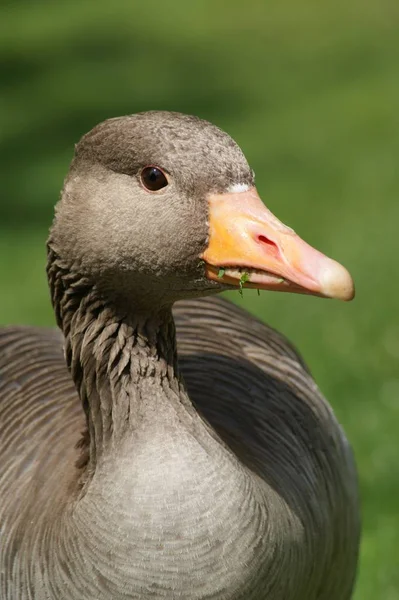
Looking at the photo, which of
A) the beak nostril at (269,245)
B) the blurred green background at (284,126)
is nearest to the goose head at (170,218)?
the beak nostril at (269,245)

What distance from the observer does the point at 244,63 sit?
39.1ft

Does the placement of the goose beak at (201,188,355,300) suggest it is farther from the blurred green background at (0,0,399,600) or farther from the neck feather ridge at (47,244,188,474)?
the blurred green background at (0,0,399,600)

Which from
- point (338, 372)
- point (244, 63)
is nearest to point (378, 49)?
point (244, 63)

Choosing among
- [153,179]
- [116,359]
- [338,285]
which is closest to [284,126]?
[116,359]

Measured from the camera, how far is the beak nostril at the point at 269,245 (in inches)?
106

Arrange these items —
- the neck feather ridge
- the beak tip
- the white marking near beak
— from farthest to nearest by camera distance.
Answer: the neck feather ridge
the white marking near beak
the beak tip

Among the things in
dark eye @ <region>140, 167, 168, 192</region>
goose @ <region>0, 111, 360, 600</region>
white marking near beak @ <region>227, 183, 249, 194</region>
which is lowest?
goose @ <region>0, 111, 360, 600</region>

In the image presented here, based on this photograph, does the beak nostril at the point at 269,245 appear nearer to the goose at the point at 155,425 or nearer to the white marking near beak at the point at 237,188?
the goose at the point at 155,425

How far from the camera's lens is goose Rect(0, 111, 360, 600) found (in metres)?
2.80

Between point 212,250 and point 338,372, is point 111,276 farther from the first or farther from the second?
point 338,372

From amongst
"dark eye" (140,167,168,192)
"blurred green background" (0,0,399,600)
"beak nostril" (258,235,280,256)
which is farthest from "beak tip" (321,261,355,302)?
"blurred green background" (0,0,399,600)

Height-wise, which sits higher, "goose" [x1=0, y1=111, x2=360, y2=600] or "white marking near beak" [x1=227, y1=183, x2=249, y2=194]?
"white marking near beak" [x1=227, y1=183, x2=249, y2=194]

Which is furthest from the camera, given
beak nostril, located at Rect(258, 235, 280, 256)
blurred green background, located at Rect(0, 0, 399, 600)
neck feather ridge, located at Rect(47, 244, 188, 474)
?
blurred green background, located at Rect(0, 0, 399, 600)

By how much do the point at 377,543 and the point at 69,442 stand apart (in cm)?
223
